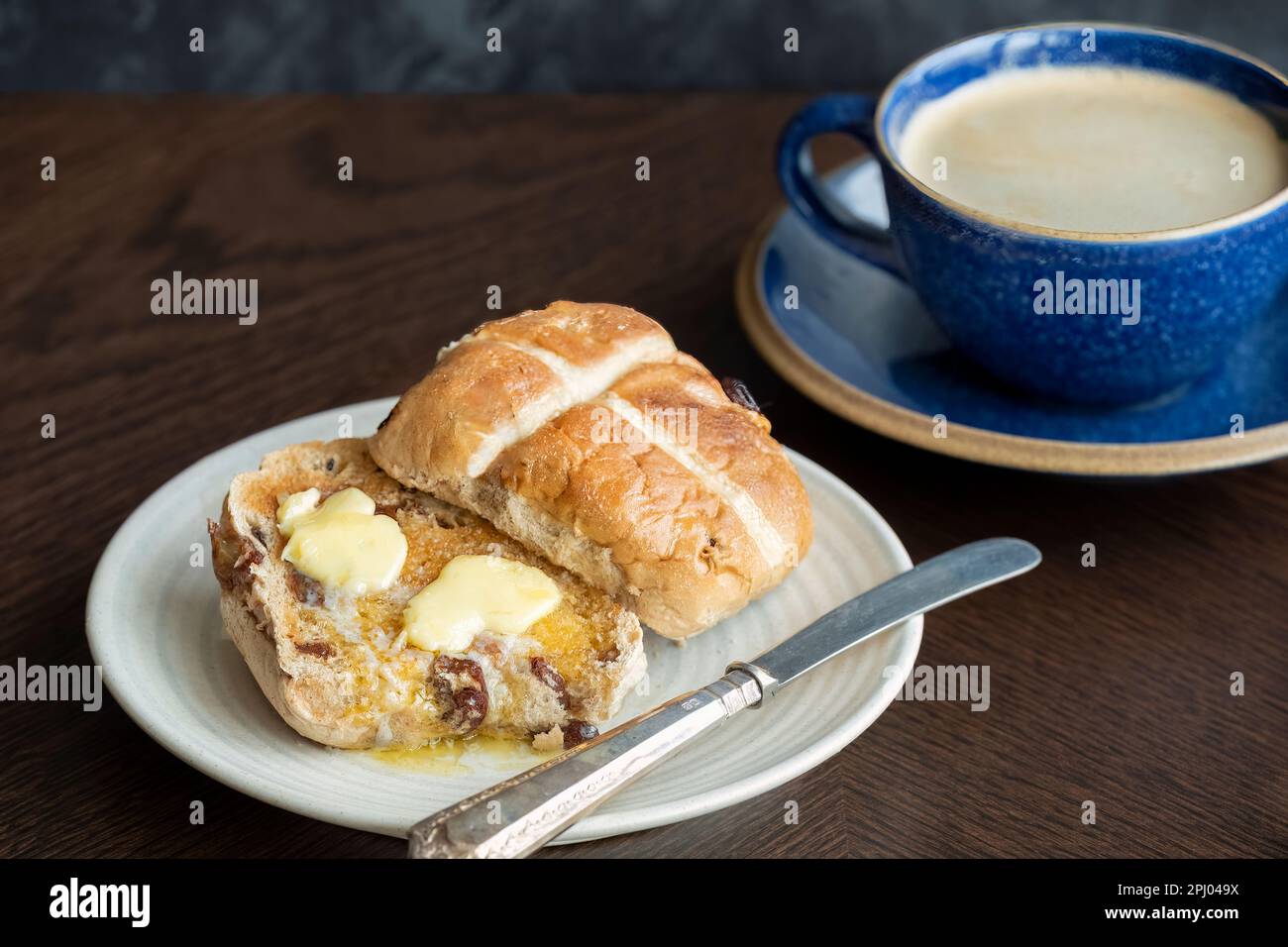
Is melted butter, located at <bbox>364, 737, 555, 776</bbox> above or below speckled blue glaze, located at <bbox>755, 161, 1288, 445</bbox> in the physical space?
below

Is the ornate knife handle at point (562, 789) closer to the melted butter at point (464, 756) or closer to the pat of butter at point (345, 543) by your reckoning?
the melted butter at point (464, 756)

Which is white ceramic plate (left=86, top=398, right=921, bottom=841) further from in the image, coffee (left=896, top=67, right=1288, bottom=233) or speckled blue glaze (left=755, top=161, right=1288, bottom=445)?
coffee (left=896, top=67, right=1288, bottom=233)

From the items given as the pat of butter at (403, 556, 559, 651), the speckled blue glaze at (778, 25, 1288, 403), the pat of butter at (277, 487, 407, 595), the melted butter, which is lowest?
the melted butter

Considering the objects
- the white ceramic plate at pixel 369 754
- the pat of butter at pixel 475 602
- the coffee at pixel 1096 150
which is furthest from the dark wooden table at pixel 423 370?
the coffee at pixel 1096 150

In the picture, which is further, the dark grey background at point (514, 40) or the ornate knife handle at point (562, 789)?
the dark grey background at point (514, 40)

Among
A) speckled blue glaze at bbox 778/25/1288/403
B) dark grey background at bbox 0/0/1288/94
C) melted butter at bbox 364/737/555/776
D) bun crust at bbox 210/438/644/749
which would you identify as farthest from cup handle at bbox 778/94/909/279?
dark grey background at bbox 0/0/1288/94

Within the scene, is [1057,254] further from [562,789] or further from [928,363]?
[562,789]
